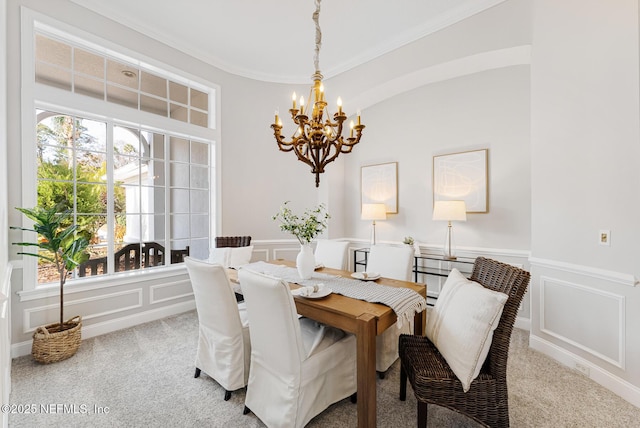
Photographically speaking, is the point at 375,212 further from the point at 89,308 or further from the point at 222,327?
the point at 89,308

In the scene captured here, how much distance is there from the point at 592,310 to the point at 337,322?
220cm

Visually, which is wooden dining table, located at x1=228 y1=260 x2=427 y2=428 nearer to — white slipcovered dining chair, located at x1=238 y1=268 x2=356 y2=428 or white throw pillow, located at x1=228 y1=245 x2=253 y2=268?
white slipcovered dining chair, located at x1=238 y1=268 x2=356 y2=428

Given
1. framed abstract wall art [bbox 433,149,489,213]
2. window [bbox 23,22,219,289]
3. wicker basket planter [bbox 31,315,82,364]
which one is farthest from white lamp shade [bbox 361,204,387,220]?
wicker basket planter [bbox 31,315,82,364]

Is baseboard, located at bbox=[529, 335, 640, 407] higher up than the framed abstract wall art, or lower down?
lower down

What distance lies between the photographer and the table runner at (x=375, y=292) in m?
1.84

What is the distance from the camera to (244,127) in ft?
14.1

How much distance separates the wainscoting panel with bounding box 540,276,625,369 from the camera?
2119 millimetres

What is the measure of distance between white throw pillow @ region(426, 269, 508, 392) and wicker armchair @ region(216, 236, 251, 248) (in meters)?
2.85

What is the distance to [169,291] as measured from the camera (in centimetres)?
356

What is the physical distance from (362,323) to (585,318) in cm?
214

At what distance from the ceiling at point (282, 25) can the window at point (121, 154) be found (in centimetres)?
45

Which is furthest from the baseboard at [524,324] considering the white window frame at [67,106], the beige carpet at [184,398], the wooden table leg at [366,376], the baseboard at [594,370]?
the white window frame at [67,106]

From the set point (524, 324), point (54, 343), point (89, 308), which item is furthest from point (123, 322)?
point (524, 324)

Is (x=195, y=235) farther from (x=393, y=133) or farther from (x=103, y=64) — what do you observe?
(x=393, y=133)
